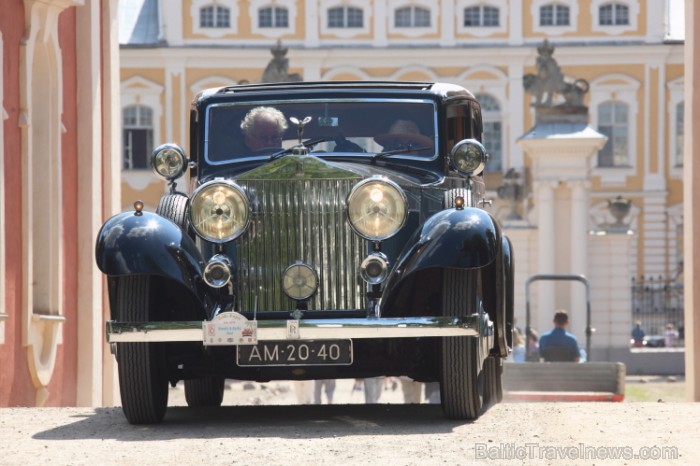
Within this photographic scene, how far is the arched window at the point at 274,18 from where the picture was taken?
5794 cm

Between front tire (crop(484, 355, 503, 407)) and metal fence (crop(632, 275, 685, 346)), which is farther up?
front tire (crop(484, 355, 503, 407))

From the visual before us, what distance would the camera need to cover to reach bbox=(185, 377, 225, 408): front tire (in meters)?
12.4

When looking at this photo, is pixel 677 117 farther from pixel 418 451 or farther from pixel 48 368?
pixel 418 451

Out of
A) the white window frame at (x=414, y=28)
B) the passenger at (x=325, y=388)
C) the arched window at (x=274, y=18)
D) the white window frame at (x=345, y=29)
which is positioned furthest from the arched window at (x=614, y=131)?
the passenger at (x=325, y=388)

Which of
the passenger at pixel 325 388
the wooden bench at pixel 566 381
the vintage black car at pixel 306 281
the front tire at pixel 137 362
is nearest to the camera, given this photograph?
the vintage black car at pixel 306 281

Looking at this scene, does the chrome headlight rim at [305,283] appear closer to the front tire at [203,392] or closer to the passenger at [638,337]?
the front tire at [203,392]

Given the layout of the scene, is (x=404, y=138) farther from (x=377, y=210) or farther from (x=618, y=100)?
(x=618, y=100)

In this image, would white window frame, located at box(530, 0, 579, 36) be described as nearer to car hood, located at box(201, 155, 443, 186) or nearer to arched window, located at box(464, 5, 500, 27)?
arched window, located at box(464, 5, 500, 27)

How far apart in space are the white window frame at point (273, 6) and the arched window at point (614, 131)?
1109cm

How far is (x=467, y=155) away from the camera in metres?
10.6

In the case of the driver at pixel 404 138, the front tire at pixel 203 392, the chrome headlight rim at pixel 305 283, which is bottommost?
the front tire at pixel 203 392

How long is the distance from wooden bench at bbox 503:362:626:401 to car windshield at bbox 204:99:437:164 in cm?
634

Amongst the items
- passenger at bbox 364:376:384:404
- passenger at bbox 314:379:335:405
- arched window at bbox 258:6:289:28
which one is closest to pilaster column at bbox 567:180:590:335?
passenger at bbox 314:379:335:405

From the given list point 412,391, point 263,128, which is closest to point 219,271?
point 263,128
